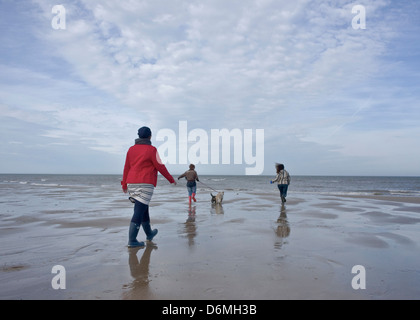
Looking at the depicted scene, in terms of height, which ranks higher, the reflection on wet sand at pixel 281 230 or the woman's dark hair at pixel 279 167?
the woman's dark hair at pixel 279 167

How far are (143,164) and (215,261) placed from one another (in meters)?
2.24

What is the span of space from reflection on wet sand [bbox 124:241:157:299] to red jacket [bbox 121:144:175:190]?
130 centimetres

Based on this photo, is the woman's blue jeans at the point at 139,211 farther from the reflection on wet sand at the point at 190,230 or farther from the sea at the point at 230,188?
the sea at the point at 230,188

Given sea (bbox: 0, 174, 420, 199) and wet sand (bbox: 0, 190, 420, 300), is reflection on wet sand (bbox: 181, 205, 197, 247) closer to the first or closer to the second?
wet sand (bbox: 0, 190, 420, 300)

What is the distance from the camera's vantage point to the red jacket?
518cm

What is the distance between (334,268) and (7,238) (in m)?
6.89

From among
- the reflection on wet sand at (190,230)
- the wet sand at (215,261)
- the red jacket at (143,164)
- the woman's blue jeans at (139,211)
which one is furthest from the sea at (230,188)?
the red jacket at (143,164)

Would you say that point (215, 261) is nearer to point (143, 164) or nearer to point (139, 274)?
point (139, 274)

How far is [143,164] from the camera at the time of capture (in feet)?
17.1

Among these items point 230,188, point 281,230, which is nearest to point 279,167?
point 281,230

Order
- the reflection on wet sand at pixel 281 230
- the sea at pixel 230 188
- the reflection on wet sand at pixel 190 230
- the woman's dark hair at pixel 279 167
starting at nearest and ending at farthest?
1. the reflection on wet sand at pixel 281 230
2. the reflection on wet sand at pixel 190 230
3. the woman's dark hair at pixel 279 167
4. the sea at pixel 230 188

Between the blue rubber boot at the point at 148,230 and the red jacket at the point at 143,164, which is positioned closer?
the red jacket at the point at 143,164

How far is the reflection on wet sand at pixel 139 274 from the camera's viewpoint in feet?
10.3

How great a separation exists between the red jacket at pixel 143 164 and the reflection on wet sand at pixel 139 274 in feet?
4.27
